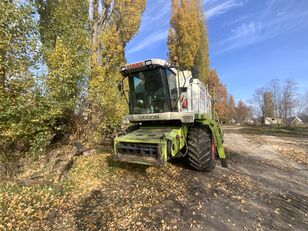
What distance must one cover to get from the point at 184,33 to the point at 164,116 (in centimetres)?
1702

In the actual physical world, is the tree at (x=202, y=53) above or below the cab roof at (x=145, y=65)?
above

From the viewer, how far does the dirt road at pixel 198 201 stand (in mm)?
3529

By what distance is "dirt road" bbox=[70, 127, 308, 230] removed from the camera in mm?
3529

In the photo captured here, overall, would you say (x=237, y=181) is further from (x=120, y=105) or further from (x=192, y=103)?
(x=120, y=105)

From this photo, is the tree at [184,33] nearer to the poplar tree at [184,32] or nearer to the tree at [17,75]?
the poplar tree at [184,32]

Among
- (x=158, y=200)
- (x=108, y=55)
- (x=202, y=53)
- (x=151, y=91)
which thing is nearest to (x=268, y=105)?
(x=202, y=53)

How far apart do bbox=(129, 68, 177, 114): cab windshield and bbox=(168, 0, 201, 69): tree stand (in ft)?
47.0

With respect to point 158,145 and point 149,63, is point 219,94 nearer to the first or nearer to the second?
point 149,63

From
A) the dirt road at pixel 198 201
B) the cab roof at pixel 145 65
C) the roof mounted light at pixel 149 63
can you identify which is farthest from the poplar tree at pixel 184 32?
the dirt road at pixel 198 201

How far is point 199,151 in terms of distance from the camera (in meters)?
5.68

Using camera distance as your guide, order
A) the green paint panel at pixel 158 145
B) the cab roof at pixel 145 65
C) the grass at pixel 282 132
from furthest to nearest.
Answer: the grass at pixel 282 132, the cab roof at pixel 145 65, the green paint panel at pixel 158 145

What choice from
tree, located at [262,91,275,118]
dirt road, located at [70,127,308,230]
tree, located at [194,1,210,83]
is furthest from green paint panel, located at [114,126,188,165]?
tree, located at [262,91,275,118]

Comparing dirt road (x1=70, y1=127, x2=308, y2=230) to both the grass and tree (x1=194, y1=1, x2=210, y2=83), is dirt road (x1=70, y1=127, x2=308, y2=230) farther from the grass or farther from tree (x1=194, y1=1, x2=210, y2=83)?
tree (x1=194, y1=1, x2=210, y2=83)

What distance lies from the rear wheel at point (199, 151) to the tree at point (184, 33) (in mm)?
14813
